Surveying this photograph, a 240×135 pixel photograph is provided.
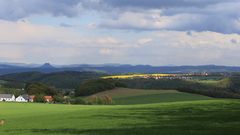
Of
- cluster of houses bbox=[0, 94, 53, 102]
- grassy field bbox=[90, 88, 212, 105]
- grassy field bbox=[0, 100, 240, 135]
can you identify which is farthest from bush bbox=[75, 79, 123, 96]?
grassy field bbox=[0, 100, 240, 135]

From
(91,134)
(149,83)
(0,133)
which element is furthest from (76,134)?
(149,83)

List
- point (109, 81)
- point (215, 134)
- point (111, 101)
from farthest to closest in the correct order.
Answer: point (109, 81) < point (111, 101) < point (215, 134)

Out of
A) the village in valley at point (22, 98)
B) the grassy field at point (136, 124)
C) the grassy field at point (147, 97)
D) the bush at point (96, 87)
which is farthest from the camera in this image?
the bush at point (96, 87)

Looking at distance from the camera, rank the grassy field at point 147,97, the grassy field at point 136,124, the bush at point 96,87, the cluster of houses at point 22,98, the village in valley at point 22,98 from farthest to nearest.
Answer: the bush at point 96,87, the cluster of houses at point 22,98, the village in valley at point 22,98, the grassy field at point 147,97, the grassy field at point 136,124

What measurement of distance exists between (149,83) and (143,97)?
252 feet

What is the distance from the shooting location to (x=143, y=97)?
391 ft

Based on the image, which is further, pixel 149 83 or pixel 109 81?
pixel 149 83

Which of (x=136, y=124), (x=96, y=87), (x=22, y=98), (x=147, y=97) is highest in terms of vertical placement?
(x=136, y=124)

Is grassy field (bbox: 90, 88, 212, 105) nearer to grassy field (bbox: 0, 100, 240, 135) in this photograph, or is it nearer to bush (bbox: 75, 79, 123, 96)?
bush (bbox: 75, 79, 123, 96)

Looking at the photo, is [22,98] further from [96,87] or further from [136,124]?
[136,124]

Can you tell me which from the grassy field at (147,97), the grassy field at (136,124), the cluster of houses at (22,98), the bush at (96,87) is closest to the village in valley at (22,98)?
the cluster of houses at (22,98)

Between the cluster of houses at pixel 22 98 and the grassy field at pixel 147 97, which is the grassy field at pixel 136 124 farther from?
the cluster of houses at pixel 22 98

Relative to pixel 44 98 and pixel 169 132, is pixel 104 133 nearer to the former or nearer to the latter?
pixel 169 132

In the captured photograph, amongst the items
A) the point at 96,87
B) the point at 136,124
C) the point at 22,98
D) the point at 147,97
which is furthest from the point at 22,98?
the point at 136,124
